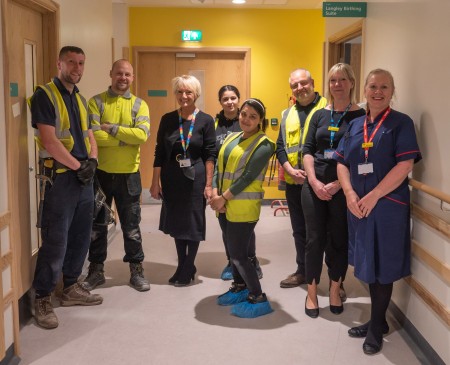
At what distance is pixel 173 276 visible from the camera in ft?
13.0

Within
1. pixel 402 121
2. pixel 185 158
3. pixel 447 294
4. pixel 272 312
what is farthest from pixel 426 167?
pixel 185 158

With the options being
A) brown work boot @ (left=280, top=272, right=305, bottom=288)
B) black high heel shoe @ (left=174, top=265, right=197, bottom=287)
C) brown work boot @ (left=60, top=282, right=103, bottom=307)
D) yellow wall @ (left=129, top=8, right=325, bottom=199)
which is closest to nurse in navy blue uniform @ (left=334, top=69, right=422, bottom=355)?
brown work boot @ (left=280, top=272, right=305, bottom=288)

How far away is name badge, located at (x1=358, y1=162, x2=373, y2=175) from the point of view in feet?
8.94

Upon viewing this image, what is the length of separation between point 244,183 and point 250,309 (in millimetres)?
807

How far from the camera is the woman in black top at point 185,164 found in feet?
12.1

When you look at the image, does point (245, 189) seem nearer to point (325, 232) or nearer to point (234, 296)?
point (325, 232)

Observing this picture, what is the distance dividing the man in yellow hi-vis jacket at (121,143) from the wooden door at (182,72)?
3.60m

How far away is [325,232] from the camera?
3248 mm

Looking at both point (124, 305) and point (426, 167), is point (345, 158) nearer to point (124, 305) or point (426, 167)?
point (426, 167)

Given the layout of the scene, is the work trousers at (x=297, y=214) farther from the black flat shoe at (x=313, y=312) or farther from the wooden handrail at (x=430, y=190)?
the wooden handrail at (x=430, y=190)

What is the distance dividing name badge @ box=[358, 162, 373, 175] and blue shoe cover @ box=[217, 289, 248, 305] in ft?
4.10

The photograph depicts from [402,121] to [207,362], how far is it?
1582 millimetres

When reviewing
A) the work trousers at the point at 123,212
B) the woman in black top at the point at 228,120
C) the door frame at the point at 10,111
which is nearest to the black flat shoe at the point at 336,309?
the woman in black top at the point at 228,120

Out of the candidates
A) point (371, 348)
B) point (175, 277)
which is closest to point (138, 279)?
point (175, 277)
